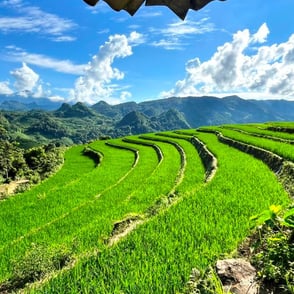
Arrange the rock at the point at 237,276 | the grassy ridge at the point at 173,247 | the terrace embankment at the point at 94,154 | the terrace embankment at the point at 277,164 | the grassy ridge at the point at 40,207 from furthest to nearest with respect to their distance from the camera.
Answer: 1. the terrace embankment at the point at 94,154
2. the terrace embankment at the point at 277,164
3. the grassy ridge at the point at 40,207
4. the grassy ridge at the point at 173,247
5. the rock at the point at 237,276

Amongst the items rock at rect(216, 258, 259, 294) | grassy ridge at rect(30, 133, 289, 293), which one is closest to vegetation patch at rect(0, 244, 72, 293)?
grassy ridge at rect(30, 133, 289, 293)

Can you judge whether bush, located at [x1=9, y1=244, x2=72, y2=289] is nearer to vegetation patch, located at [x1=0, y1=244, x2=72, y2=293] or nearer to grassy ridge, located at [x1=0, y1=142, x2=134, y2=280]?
vegetation patch, located at [x1=0, y1=244, x2=72, y2=293]

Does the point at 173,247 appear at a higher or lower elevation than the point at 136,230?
higher

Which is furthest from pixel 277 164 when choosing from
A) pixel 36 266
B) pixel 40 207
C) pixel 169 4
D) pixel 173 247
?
pixel 169 4

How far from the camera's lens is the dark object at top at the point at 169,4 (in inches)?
89.5

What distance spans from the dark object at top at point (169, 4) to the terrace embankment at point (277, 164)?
35.3ft

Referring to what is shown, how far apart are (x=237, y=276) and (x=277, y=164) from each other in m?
14.9

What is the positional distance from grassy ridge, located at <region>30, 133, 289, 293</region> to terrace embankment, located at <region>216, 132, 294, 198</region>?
1962mm

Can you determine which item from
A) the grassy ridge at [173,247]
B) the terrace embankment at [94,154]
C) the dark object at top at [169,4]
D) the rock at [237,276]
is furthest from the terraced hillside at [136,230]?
the terrace embankment at [94,154]

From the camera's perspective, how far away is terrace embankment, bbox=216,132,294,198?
1467 cm

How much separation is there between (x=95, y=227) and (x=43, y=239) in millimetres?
2491

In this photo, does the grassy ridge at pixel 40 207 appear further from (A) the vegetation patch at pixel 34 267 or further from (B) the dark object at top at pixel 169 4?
(B) the dark object at top at pixel 169 4

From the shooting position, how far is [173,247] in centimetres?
752

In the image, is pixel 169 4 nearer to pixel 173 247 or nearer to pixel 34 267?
pixel 173 247
